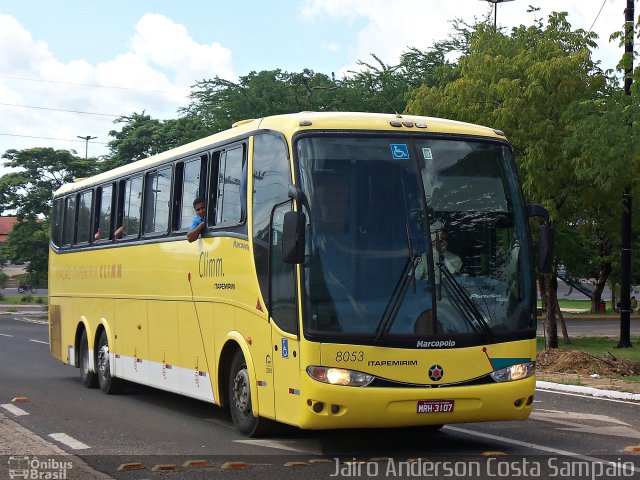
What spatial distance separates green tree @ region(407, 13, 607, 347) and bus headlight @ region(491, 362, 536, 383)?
15.1 metres

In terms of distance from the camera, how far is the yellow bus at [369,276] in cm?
1043

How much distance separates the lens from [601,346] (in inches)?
1243

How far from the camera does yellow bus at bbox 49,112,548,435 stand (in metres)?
10.4

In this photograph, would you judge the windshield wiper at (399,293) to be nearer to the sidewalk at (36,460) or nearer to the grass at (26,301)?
the sidewalk at (36,460)

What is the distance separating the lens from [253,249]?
11883 millimetres

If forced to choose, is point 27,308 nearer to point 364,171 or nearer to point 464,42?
point 464,42

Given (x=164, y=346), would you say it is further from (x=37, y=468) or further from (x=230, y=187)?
(x=37, y=468)

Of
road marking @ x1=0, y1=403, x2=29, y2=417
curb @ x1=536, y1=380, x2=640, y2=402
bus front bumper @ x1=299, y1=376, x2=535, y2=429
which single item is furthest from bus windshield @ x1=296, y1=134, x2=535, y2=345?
curb @ x1=536, y1=380, x2=640, y2=402

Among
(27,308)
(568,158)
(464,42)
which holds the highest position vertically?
(464,42)

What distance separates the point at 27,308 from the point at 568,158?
44248mm

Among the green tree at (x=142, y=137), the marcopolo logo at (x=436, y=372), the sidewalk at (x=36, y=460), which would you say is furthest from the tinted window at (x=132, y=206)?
the green tree at (x=142, y=137)

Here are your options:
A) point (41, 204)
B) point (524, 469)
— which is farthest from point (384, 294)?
point (41, 204)

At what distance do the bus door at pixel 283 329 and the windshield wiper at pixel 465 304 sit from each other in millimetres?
1423

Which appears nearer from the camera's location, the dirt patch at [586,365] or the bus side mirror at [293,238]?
the bus side mirror at [293,238]
